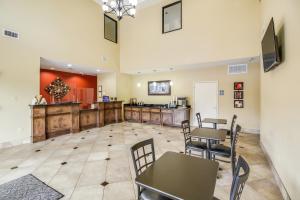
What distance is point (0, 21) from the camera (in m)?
4.43

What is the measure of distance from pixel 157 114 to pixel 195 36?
3907 mm

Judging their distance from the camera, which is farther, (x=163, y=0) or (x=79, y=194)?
(x=163, y=0)

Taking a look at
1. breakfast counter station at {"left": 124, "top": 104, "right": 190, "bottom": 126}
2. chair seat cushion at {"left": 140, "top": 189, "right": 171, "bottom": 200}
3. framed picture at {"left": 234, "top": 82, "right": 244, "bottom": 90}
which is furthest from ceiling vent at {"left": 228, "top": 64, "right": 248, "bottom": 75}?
chair seat cushion at {"left": 140, "top": 189, "right": 171, "bottom": 200}

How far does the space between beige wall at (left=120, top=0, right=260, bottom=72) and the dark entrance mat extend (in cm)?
580

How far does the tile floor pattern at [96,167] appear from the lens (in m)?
2.46

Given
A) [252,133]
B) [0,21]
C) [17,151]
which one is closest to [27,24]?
[0,21]

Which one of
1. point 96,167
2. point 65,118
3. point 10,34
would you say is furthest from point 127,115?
point 10,34

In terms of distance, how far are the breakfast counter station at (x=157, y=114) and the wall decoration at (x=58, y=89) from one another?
11.1ft

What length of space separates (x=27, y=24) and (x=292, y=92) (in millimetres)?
7055

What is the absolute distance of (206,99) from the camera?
6992mm

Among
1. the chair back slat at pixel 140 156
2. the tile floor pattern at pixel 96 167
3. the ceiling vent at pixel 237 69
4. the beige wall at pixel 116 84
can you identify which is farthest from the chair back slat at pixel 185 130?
the beige wall at pixel 116 84

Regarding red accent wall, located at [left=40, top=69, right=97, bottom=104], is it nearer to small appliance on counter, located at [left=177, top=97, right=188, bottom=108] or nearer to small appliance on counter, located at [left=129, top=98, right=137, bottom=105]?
small appliance on counter, located at [left=129, top=98, right=137, bottom=105]

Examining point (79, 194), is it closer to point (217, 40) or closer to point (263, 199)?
point (263, 199)

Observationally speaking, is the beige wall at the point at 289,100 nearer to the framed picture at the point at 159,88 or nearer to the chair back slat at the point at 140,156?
the chair back slat at the point at 140,156
